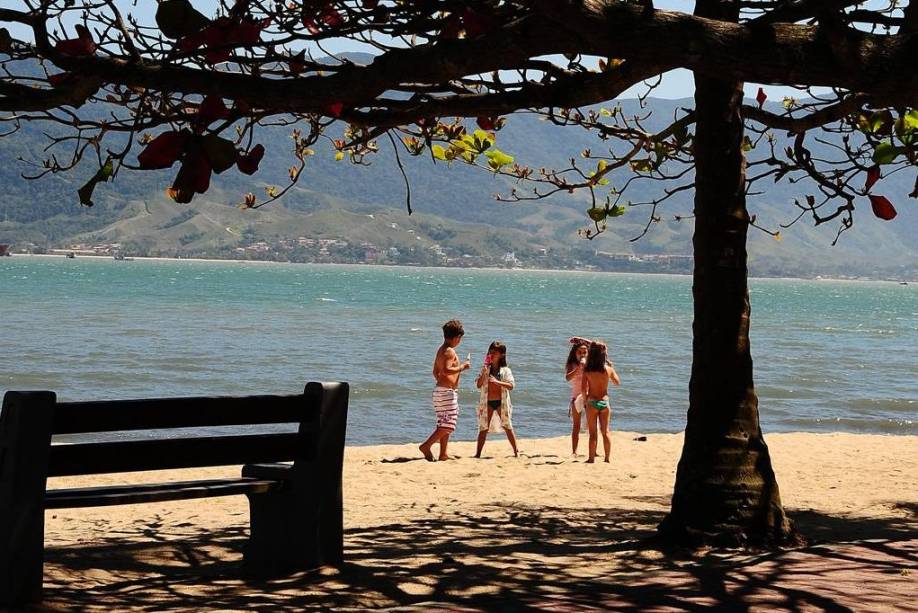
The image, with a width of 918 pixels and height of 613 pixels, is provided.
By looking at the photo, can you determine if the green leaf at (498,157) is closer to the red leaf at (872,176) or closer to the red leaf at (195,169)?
the red leaf at (872,176)

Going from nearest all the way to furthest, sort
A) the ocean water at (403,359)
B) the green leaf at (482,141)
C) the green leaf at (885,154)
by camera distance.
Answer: the green leaf at (885,154)
the green leaf at (482,141)
the ocean water at (403,359)

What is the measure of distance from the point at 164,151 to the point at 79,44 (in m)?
0.93

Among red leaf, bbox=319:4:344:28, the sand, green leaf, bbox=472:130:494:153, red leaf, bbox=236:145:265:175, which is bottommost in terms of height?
the sand

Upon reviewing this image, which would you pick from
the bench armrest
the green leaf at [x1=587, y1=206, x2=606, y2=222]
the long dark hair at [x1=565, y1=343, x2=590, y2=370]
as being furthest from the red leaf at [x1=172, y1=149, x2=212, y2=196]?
the long dark hair at [x1=565, y1=343, x2=590, y2=370]

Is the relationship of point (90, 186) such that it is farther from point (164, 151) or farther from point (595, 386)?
point (595, 386)

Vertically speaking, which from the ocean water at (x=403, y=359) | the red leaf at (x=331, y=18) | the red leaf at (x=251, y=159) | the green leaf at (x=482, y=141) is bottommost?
the ocean water at (x=403, y=359)

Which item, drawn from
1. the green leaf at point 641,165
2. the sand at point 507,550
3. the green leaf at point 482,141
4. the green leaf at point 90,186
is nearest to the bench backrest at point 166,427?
the sand at point 507,550

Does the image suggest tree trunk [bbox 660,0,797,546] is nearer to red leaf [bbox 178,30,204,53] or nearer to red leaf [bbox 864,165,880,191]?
red leaf [bbox 864,165,880,191]

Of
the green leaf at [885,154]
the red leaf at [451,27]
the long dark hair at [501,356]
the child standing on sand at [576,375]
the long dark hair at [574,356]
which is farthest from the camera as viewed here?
the long dark hair at [574,356]

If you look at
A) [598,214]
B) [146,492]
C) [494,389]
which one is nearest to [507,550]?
[598,214]

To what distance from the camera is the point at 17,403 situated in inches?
187

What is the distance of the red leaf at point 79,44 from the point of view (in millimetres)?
3645

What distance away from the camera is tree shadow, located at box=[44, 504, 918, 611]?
16.6ft

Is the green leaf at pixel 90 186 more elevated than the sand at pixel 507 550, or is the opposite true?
the green leaf at pixel 90 186
